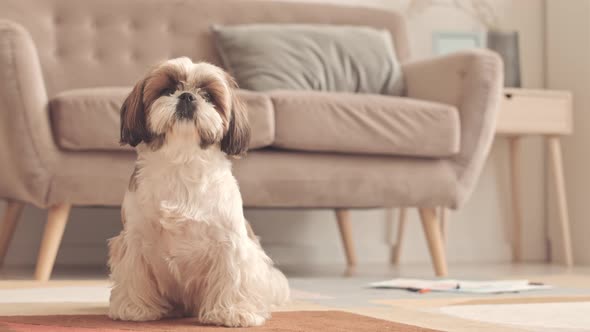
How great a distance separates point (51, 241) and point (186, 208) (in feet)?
3.83

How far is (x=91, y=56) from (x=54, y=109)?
3.04ft

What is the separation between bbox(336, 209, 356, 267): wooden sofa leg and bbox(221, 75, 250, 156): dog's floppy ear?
2083 millimetres

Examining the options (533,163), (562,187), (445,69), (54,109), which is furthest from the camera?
(533,163)

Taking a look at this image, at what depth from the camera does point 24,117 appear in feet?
8.34

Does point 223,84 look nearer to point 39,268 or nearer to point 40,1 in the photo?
point 39,268

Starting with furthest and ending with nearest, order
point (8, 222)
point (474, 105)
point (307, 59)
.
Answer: point (307, 59)
point (8, 222)
point (474, 105)

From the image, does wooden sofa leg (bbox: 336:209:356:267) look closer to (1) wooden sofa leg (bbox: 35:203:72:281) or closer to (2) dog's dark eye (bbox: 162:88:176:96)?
(1) wooden sofa leg (bbox: 35:203:72:281)

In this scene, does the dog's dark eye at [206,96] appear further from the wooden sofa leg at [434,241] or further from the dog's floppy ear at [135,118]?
the wooden sofa leg at [434,241]

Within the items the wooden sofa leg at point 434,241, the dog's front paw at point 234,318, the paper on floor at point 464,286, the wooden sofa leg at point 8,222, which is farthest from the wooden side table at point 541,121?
the dog's front paw at point 234,318

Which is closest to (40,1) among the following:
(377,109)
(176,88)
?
(377,109)

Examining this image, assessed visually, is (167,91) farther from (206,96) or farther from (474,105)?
(474,105)

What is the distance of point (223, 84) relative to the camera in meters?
1.56

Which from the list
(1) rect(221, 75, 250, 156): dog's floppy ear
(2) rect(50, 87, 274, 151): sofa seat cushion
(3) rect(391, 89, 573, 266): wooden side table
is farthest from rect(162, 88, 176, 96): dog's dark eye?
(3) rect(391, 89, 573, 266): wooden side table

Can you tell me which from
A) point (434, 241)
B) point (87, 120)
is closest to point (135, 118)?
point (87, 120)
